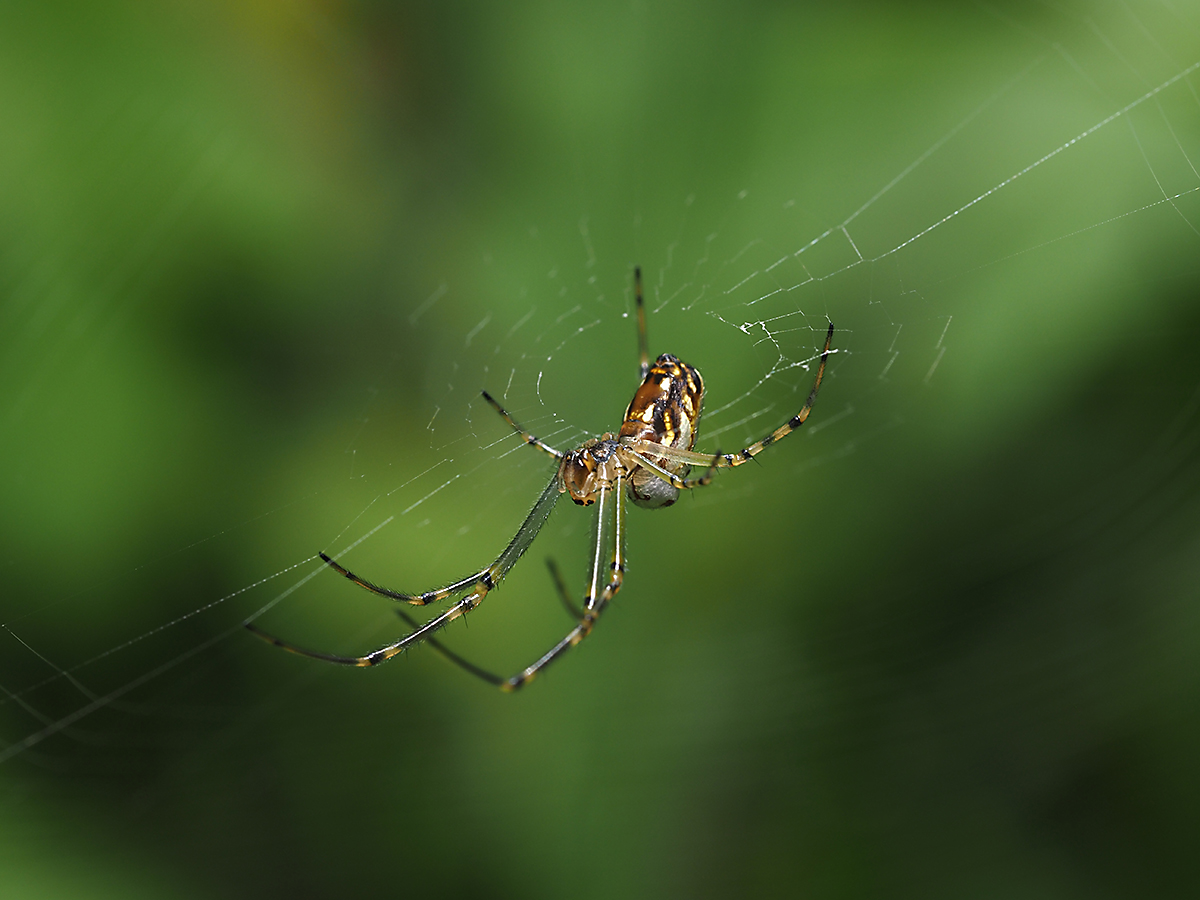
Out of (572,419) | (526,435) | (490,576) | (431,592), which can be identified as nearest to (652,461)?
(572,419)

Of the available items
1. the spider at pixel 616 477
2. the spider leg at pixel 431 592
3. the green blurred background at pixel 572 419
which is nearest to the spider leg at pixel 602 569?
the spider at pixel 616 477

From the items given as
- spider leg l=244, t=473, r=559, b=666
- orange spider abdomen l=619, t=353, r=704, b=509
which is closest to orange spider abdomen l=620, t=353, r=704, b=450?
orange spider abdomen l=619, t=353, r=704, b=509

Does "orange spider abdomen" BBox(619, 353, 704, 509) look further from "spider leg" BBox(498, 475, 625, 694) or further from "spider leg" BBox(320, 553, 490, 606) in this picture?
"spider leg" BBox(320, 553, 490, 606)

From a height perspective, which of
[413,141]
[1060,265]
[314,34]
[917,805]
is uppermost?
[314,34]

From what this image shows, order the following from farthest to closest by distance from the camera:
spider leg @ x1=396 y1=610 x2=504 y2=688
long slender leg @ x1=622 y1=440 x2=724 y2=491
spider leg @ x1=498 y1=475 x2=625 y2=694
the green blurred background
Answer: long slender leg @ x1=622 y1=440 x2=724 y2=491 < spider leg @ x1=498 y1=475 x2=625 y2=694 < the green blurred background < spider leg @ x1=396 y1=610 x2=504 y2=688

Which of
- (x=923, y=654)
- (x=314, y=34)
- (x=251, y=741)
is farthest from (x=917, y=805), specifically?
(x=314, y=34)

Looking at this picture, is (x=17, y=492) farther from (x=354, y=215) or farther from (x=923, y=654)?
(x=923, y=654)
